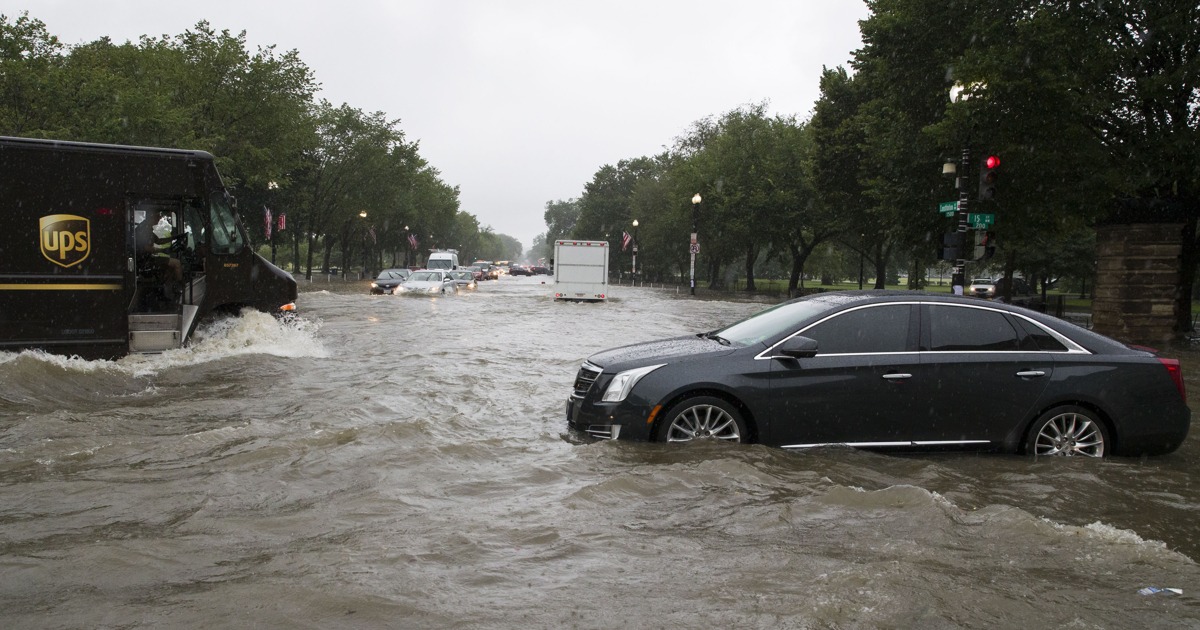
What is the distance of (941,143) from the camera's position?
20969mm

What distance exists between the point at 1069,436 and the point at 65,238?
11852 mm

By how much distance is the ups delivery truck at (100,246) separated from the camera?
11273 mm

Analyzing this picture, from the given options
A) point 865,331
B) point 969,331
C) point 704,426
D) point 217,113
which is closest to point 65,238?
point 704,426

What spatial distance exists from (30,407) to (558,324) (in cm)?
1529

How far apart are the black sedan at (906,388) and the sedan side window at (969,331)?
0.01 metres

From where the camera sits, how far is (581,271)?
1502 inches

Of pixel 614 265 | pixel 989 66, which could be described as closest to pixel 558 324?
pixel 989 66

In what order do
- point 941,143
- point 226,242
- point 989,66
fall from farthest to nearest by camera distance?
point 941,143 → point 989,66 → point 226,242

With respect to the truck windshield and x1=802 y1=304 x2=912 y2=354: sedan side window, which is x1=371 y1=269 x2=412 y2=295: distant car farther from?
x1=802 y1=304 x2=912 y2=354: sedan side window

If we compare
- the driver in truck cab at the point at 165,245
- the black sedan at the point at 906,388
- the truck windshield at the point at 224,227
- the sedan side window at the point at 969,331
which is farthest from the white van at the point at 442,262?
the sedan side window at the point at 969,331

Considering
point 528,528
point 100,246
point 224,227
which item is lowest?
point 528,528

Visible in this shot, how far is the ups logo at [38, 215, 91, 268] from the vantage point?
37.6 feet

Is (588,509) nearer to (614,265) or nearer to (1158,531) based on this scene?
(1158,531)

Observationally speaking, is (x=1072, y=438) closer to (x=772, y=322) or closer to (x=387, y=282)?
(x=772, y=322)
